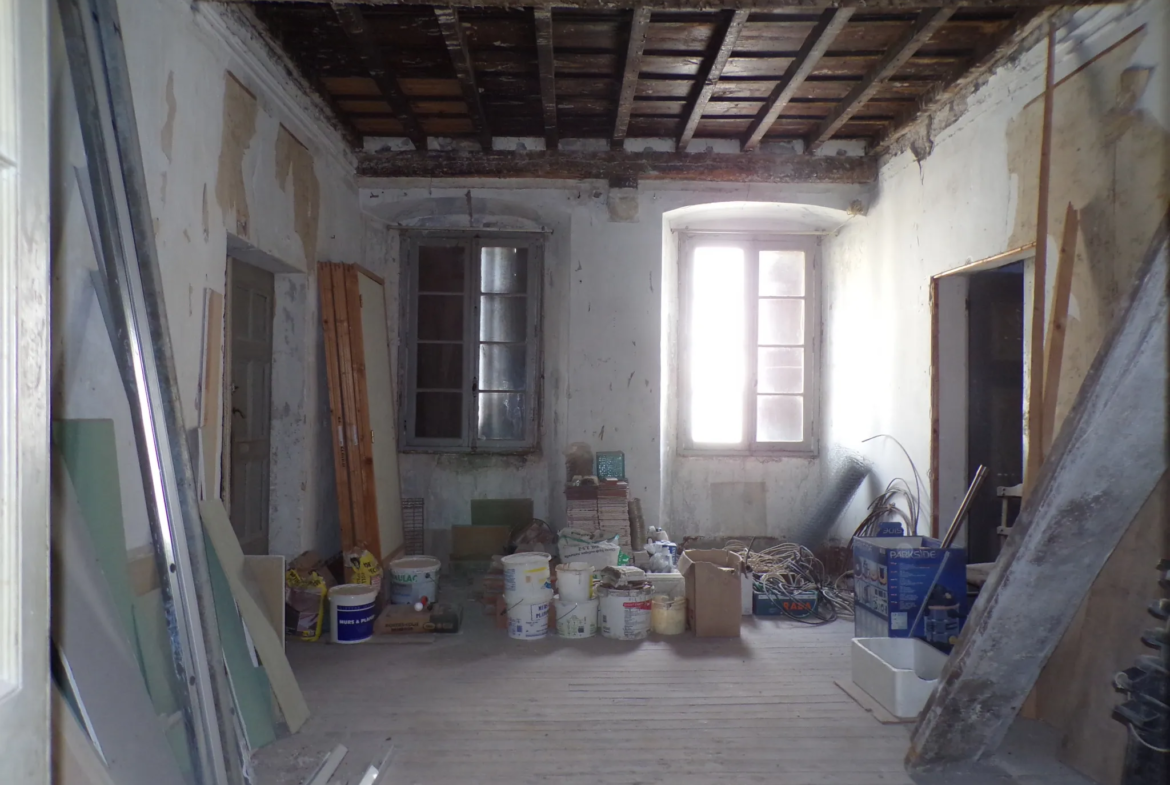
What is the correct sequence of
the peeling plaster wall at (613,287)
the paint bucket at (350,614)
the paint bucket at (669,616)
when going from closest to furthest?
1. the paint bucket at (350,614)
2. the paint bucket at (669,616)
3. the peeling plaster wall at (613,287)

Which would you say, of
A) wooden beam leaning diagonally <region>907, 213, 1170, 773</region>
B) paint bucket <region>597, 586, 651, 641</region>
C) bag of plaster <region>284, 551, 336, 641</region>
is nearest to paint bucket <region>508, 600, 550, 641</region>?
paint bucket <region>597, 586, 651, 641</region>

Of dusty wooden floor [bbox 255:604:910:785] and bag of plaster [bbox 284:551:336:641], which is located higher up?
bag of plaster [bbox 284:551:336:641]

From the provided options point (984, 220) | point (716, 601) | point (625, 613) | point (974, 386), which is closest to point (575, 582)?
point (625, 613)

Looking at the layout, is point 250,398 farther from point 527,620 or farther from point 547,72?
point 547,72

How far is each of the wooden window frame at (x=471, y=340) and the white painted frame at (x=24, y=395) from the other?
4.73 metres

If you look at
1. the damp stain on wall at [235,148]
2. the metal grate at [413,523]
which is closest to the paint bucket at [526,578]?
the metal grate at [413,523]

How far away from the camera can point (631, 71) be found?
13.4 ft

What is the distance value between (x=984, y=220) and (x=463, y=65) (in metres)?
2.87

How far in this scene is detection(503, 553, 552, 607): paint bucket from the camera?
4.07 m

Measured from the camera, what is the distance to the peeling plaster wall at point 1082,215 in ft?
8.80

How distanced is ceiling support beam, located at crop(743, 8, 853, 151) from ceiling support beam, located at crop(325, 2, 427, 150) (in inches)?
86.5

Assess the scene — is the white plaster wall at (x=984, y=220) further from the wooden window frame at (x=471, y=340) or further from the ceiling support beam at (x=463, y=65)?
the ceiling support beam at (x=463, y=65)

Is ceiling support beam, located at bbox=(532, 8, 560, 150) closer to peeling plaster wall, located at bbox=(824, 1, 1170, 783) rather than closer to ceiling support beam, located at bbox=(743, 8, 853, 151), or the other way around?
ceiling support beam, located at bbox=(743, 8, 853, 151)

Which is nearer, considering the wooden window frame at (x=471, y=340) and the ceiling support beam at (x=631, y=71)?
the ceiling support beam at (x=631, y=71)
